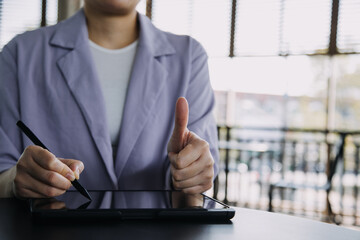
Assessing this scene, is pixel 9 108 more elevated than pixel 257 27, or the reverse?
pixel 257 27

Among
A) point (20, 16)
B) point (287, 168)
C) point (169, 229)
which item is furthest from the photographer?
point (20, 16)

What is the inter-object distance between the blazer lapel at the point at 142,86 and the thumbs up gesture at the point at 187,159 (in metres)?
0.22

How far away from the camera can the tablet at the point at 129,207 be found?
523mm

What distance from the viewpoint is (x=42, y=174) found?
2.05 ft

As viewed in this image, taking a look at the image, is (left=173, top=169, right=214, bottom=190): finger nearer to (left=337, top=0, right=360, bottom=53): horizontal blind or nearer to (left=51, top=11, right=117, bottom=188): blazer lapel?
(left=51, top=11, right=117, bottom=188): blazer lapel

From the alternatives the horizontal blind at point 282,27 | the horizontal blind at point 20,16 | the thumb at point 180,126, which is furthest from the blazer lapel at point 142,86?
the horizontal blind at point 20,16

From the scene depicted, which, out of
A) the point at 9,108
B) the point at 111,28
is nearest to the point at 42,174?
the point at 9,108

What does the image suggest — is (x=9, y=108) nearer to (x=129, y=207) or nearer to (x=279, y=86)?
(x=129, y=207)

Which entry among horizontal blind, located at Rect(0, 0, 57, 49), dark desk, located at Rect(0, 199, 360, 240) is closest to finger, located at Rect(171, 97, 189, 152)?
dark desk, located at Rect(0, 199, 360, 240)

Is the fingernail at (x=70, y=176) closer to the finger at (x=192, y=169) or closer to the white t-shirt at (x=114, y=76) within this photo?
the finger at (x=192, y=169)

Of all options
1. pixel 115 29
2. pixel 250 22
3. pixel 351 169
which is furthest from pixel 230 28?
pixel 115 29

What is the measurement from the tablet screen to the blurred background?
3.28 metres

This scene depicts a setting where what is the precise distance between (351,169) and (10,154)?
12.2 ft

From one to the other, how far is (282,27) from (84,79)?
3.69 m
